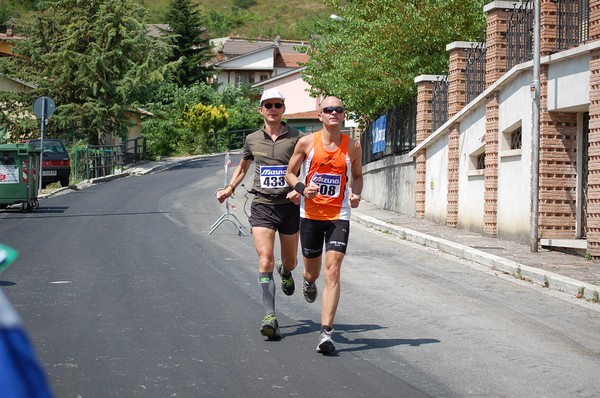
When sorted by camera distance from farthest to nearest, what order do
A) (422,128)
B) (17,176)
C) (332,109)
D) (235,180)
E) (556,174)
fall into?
(422,128) → (17,176) → (556,174) → (235,180) → (332,109)

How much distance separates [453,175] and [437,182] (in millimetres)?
1241

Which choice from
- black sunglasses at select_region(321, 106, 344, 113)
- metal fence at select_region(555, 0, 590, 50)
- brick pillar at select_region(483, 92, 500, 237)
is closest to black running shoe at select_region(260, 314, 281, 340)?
black sunglasses at select_region(321, 106, 344, 113)

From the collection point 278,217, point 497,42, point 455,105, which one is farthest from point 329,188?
point 455,105

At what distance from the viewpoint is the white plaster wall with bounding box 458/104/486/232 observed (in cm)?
2032

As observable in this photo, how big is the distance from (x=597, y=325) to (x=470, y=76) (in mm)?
13407

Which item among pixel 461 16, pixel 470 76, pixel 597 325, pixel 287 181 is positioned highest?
pixel 461 16

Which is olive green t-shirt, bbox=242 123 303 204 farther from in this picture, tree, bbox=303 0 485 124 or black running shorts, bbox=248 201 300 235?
tree, bbox=303 0 485 124

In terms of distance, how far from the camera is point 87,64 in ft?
155

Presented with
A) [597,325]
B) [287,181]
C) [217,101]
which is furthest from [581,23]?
[217,101]

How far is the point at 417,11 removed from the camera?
82.0 feet

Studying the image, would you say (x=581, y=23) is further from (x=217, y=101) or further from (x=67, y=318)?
(x=217, y=101)

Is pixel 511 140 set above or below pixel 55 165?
above

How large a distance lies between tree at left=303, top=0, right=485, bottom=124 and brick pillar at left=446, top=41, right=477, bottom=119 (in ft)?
9.18

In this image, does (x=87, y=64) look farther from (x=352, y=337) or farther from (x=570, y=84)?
(x=352, y=337)
